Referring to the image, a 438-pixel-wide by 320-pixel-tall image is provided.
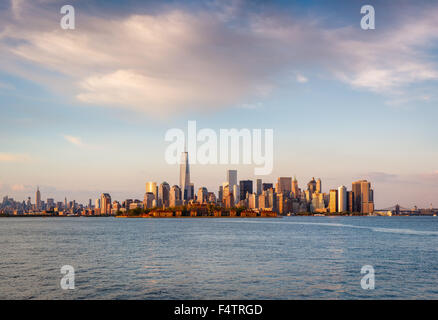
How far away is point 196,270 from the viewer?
139ft

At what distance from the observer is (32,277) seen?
126ft

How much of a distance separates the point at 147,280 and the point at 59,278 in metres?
8.94
